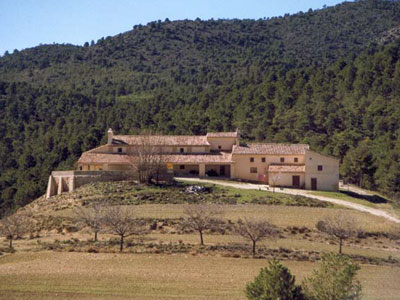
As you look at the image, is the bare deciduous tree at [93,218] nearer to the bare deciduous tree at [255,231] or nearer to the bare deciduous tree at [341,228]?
the bare deciduous tree at [255,231]

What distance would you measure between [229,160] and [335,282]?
32158mm

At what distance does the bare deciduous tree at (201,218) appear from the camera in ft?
99.2

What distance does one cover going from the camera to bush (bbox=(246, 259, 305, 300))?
1441 centimetres

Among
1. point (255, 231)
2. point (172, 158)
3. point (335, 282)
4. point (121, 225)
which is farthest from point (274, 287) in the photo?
point (172, 158)

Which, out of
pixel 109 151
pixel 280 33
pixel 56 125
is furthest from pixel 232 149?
pixel 280 33

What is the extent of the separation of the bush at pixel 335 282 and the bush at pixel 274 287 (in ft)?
1.83

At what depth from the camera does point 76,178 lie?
140ft

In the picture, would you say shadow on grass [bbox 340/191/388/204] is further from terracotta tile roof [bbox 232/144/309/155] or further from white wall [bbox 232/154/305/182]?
terracotta tile roof [bbox 232/144/309/155]

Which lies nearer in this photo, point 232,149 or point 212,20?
point 232,149

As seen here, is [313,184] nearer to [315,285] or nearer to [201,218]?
[201,218]

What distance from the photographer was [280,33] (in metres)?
164

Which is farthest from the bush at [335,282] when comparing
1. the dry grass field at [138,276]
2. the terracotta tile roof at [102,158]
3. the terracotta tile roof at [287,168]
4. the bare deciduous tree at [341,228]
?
the terracotta tile roof at [102,158]

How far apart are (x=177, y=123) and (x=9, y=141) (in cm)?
2612

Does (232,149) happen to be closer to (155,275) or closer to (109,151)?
(109,151)
